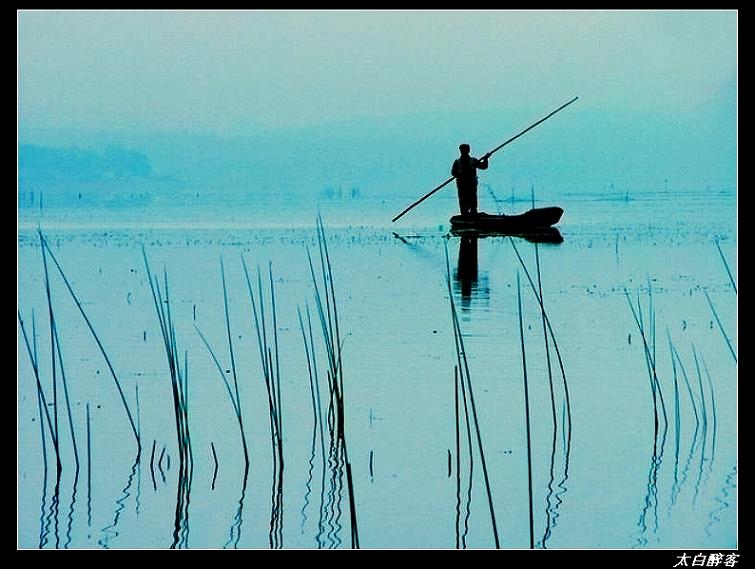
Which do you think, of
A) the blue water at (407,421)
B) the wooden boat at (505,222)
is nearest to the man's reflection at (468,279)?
the blue water at (407,421)

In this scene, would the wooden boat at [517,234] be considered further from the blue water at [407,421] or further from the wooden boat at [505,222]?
the blue water at [407,421]

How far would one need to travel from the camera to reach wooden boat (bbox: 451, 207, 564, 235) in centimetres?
1363

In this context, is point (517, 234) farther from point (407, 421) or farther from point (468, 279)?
point (407, 421)

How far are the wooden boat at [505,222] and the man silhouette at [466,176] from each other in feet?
0.38

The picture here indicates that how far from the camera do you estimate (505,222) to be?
13656 mm

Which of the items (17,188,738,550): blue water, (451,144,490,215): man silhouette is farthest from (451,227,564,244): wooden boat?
(17,188,738,550): blue water

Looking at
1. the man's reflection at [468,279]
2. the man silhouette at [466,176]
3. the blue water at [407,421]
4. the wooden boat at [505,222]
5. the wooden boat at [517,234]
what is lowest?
the blue water at [407,421]

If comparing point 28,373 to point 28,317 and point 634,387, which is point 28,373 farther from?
point 634,387

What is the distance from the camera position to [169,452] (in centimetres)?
433

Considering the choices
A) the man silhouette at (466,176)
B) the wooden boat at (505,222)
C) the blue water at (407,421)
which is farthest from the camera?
the wooden boat at (505,222)

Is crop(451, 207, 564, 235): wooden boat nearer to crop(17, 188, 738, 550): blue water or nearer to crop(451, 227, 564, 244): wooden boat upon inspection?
crop(451, 227, 564, 244): wooden boat

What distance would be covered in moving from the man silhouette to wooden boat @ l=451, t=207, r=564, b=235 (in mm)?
116

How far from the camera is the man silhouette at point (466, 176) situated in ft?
41.4

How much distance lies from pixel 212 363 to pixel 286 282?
3431 millimetres
